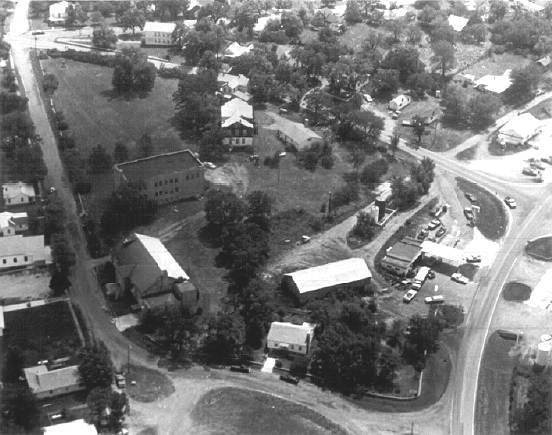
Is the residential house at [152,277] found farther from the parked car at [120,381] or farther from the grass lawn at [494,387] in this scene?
the grass lawn at [494,387]

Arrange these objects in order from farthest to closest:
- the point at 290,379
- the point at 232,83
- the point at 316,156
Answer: the point at 232,83
the point at 316,156
the point at 290,379

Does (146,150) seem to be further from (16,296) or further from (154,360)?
(154,360)

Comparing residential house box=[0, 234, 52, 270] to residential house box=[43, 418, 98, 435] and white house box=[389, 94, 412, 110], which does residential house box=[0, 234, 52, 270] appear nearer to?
residential house box=[43, 418, 98, 435]

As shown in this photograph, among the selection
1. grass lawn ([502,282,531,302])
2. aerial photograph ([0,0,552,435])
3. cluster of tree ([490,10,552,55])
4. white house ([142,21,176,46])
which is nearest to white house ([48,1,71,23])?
aerial photograph ([0,0,552,435])

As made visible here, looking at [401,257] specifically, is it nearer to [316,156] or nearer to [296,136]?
[316,156]

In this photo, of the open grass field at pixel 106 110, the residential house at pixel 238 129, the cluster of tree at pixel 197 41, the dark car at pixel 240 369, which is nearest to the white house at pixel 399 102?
the residential house at pixel 238 129

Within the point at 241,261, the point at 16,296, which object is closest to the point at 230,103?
the point at 241,261

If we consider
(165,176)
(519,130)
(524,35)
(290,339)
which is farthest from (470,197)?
(524,35)
